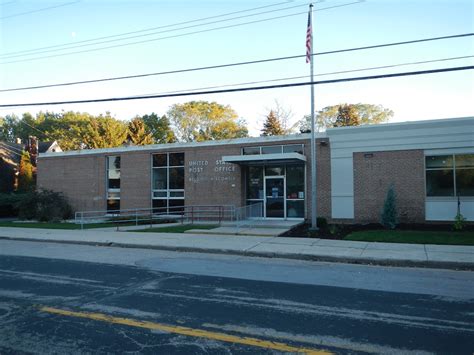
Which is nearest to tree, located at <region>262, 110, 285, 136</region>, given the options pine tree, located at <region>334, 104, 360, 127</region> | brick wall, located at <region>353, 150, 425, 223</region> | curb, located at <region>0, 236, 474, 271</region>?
pine tree, located at <region>334, 104, 360, 127</region>

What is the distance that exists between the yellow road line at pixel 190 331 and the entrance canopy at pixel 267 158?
1281 centimetres

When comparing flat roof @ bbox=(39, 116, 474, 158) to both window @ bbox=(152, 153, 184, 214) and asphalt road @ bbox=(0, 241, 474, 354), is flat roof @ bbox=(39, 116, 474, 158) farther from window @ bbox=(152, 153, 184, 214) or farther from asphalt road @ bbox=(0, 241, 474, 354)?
asphalt road @ bbox=(0, 241, 474, 354)

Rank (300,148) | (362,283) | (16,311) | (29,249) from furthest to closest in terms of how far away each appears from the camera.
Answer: (300,148)
(29,249)
(362,283)
(16,311)

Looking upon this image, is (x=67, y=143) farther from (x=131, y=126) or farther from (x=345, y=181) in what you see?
(x=345, y=181)

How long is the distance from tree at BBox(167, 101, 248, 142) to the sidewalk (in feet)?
148

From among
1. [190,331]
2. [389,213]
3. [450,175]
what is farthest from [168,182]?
[190,331]

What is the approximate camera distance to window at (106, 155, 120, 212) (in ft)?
81.3

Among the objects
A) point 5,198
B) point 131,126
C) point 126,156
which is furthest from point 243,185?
point 131,126

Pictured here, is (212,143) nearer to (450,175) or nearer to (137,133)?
(450,175)

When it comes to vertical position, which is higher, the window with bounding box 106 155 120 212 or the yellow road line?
the window with bounding box 106 155 120 212

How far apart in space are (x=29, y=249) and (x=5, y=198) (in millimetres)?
20153

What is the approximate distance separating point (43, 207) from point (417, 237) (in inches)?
860

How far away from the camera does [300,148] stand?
19.2 m

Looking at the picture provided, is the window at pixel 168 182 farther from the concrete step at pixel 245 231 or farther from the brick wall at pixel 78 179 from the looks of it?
the concrete step at pixel 245 231
